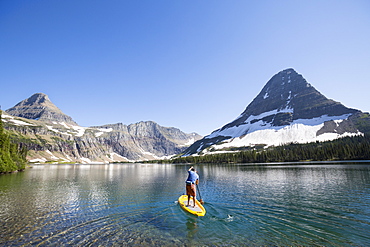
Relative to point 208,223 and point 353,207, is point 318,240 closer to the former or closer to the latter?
point 208,223

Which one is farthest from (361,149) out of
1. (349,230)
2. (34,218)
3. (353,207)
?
(34,218)

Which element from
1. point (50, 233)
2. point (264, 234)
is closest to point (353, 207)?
point (264, 234)

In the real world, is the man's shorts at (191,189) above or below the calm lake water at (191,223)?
above

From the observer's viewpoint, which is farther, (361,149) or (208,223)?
(361,149)

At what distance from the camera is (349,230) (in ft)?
52.3

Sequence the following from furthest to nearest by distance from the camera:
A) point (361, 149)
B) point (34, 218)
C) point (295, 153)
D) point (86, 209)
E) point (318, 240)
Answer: point (295, 153) < point (361, 149) < point (86, 209) < point (34, 218) < point (318, 240)

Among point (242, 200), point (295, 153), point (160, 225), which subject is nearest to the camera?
point (160, 225)

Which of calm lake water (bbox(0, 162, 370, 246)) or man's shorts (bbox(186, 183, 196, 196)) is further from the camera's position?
man's shorts (bbox(186, 183, 196, 196))

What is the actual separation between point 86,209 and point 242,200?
20.9m

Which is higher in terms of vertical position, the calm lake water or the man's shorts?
the man's shorts

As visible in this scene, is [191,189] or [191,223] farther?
[191,189]

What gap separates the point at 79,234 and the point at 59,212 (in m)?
9.66

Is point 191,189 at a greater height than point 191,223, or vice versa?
point 191,189

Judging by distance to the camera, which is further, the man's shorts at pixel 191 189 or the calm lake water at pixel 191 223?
the man's shorts at pixel 191 189
